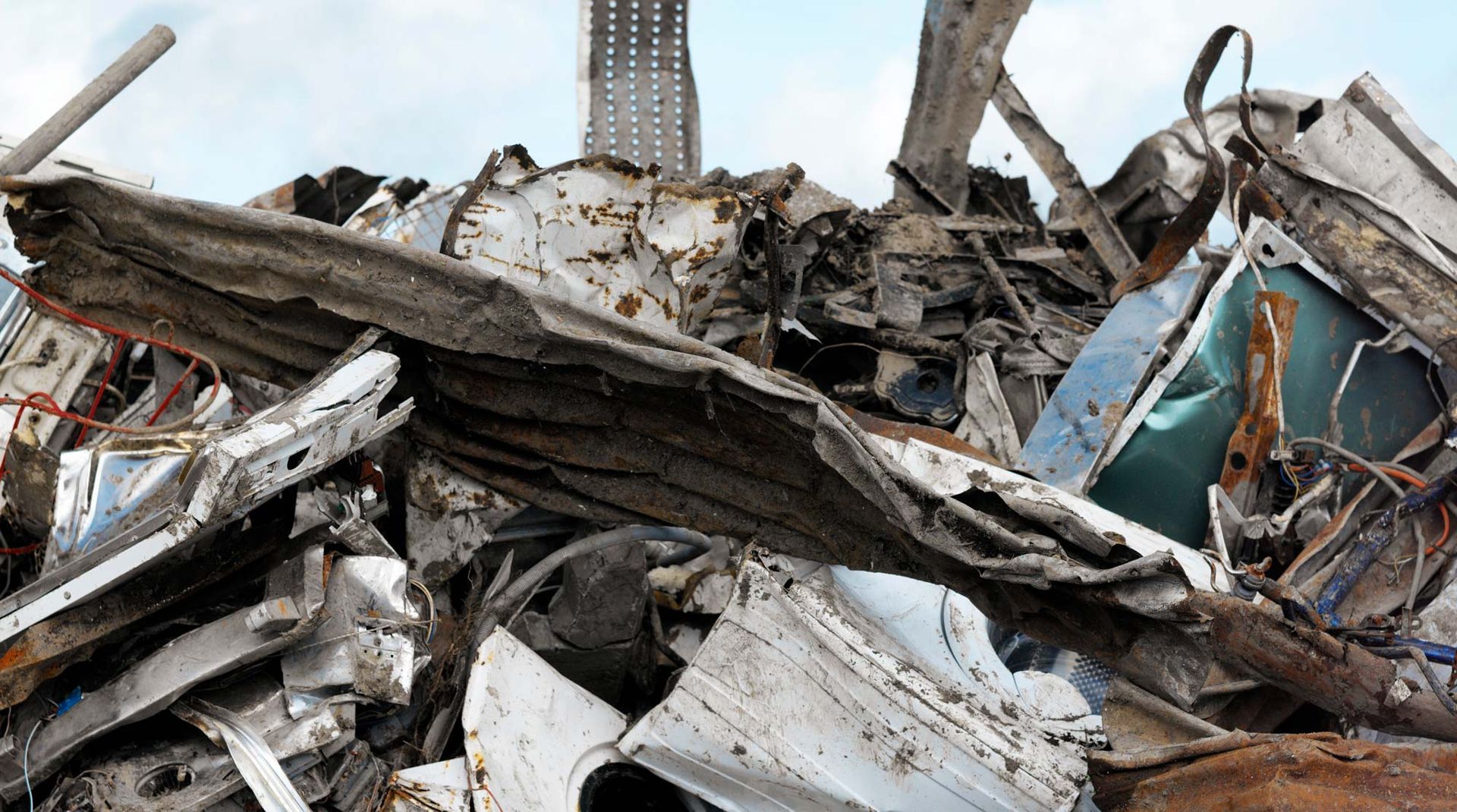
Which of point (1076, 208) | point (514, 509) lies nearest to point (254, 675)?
point (514, 509)

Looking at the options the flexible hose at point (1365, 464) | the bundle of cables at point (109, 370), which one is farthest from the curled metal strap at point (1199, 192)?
the bundle of cables at point (109, 370)

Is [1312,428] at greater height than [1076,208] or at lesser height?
lesser

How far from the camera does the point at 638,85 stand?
316 inches

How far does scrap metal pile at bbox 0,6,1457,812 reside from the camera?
2641 mm

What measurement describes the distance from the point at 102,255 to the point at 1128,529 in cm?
344

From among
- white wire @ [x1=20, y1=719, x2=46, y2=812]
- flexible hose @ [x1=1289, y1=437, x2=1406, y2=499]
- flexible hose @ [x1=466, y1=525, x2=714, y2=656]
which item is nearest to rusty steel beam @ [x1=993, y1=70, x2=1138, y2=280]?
flexible hose @ [x1=1289, y1=437, x2=1406, y2=499]

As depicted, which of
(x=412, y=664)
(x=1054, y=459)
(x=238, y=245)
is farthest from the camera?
(x=1054, y=459)

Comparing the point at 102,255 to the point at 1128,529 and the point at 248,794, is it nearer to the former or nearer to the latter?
the point at 248,794

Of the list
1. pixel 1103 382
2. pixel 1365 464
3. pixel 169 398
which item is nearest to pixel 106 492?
pixel 169 398

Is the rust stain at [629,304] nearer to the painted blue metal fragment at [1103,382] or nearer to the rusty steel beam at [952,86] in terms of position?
the painted blue metal fragment at [1103,382]

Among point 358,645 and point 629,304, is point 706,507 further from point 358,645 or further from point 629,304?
point 358,645

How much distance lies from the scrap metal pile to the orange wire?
0.01 meters

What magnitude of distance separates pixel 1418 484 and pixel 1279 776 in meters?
1.98

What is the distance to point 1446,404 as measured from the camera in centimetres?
422
